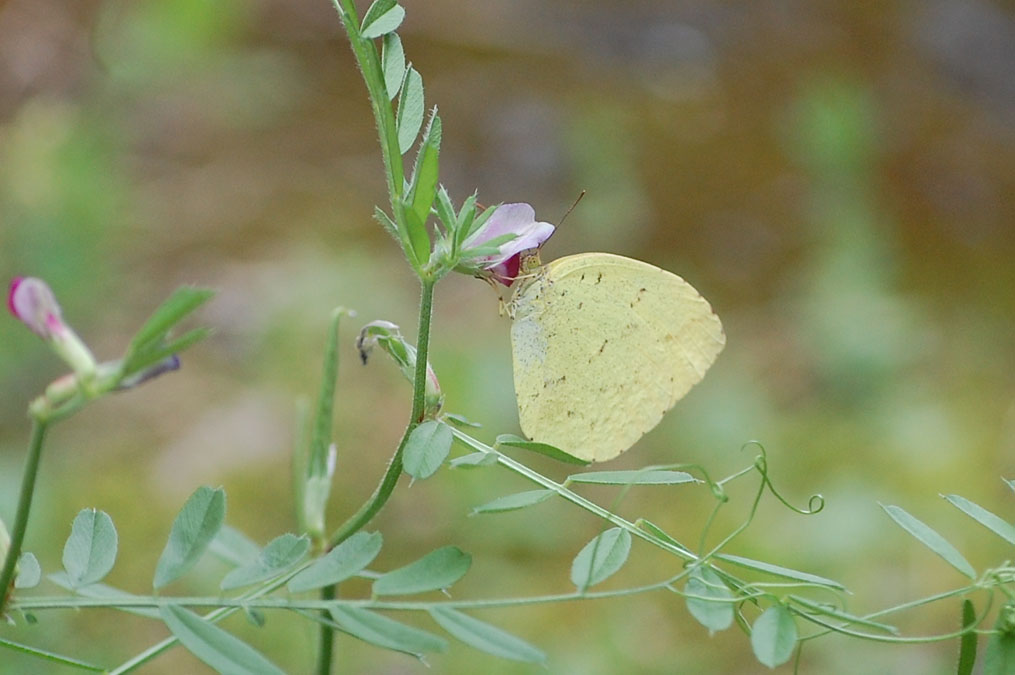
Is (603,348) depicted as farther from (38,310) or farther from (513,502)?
(38,310)

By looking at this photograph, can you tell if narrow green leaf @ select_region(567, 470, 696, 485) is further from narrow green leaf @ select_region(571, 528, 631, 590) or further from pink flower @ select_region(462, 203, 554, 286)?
pink flower @ select_region(462, 203, 554, 286)

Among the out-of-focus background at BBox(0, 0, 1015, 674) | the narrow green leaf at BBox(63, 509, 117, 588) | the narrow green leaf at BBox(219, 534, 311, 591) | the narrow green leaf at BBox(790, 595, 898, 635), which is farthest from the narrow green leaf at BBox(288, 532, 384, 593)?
the out-of-focus background at BBox(0, 0, 1015, 674)

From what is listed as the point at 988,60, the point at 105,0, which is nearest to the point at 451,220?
the point at 105,0

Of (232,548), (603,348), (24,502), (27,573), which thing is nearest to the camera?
(24,502)

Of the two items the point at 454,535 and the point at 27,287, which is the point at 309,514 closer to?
the point at 27,287

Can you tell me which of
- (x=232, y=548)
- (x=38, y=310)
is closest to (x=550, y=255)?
(x=232, y=548)
